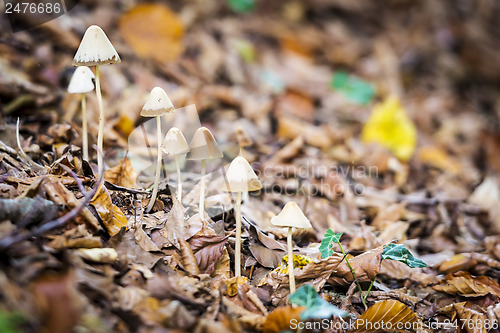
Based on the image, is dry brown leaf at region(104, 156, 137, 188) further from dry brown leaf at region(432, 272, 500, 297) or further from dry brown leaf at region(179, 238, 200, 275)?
dry brown leaf at region(432, 272, 500, 297)

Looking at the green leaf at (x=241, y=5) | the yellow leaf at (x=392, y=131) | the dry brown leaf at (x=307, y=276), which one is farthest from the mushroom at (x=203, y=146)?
the green leaf at (x=241, y=5)

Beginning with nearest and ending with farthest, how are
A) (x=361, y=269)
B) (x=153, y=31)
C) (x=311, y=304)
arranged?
(x=311, y=304), (x=361, y=269), (x=153, y=31)

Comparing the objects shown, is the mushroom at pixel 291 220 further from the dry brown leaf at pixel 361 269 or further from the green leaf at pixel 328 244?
the dry brown leaf at pixel 361 269

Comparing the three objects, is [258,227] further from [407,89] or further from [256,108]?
[407,89]

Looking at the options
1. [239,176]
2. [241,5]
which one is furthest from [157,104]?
[241,5]

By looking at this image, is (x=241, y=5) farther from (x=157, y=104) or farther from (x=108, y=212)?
(x=108, y=212)

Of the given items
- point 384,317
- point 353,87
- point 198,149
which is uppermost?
point 198,149

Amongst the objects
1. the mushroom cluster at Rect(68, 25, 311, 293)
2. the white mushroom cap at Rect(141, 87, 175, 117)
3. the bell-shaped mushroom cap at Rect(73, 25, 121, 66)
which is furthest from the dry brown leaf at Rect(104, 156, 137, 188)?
the bell-shaped mushroom cap at Rect(73, 25, 121, 66)
